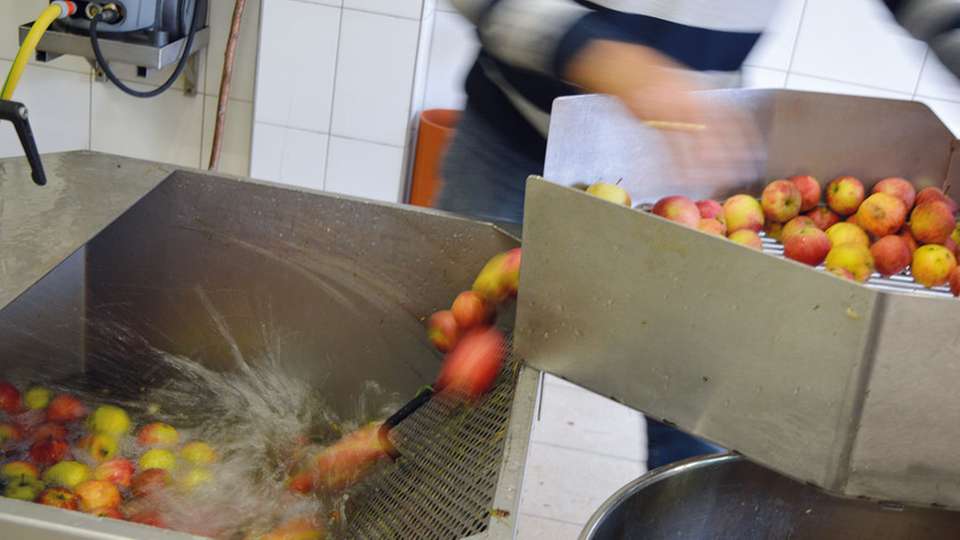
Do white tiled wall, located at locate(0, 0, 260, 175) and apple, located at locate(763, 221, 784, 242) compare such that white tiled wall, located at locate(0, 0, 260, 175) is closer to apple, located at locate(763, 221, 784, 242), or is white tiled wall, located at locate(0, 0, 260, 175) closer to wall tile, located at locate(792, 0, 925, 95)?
wall tile, located at locate(792, 0, 925, 95)

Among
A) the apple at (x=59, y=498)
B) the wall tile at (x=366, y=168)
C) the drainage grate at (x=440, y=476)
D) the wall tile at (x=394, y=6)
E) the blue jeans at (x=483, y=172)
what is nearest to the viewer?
the drainage grate at (x=440, y=476)

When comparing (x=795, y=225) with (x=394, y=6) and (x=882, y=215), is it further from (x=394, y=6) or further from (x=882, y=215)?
(x=394, y=6)

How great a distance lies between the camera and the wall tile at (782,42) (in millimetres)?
2420

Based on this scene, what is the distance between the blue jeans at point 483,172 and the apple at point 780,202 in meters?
0.37

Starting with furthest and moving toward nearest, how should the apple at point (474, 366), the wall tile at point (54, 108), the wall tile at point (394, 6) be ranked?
the wall tile at point (54, 108), the wall tile at point (394, 6), the apple at point (474, 366)

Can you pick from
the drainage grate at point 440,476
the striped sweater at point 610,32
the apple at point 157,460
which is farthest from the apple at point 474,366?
the striped sweater at point 610,32

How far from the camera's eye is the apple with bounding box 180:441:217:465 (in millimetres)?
1171

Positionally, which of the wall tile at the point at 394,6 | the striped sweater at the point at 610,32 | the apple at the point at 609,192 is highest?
the striped sweater at the point at 610,32

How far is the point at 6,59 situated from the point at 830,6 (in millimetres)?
2043

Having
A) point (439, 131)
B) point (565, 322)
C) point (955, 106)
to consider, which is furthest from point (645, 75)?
point (955, 106)

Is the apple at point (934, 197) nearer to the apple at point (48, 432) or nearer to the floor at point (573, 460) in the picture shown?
the floor at point (573, 460)

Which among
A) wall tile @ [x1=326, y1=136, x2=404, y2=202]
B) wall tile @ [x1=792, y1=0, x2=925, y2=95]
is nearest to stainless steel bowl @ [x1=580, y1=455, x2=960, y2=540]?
wall tile @ [x1=326, y1=136, x2=404, y2=202]

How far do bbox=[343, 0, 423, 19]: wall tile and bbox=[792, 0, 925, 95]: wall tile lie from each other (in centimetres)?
96

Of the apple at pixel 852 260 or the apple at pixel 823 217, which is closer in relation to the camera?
the apple at pixel 852 260
